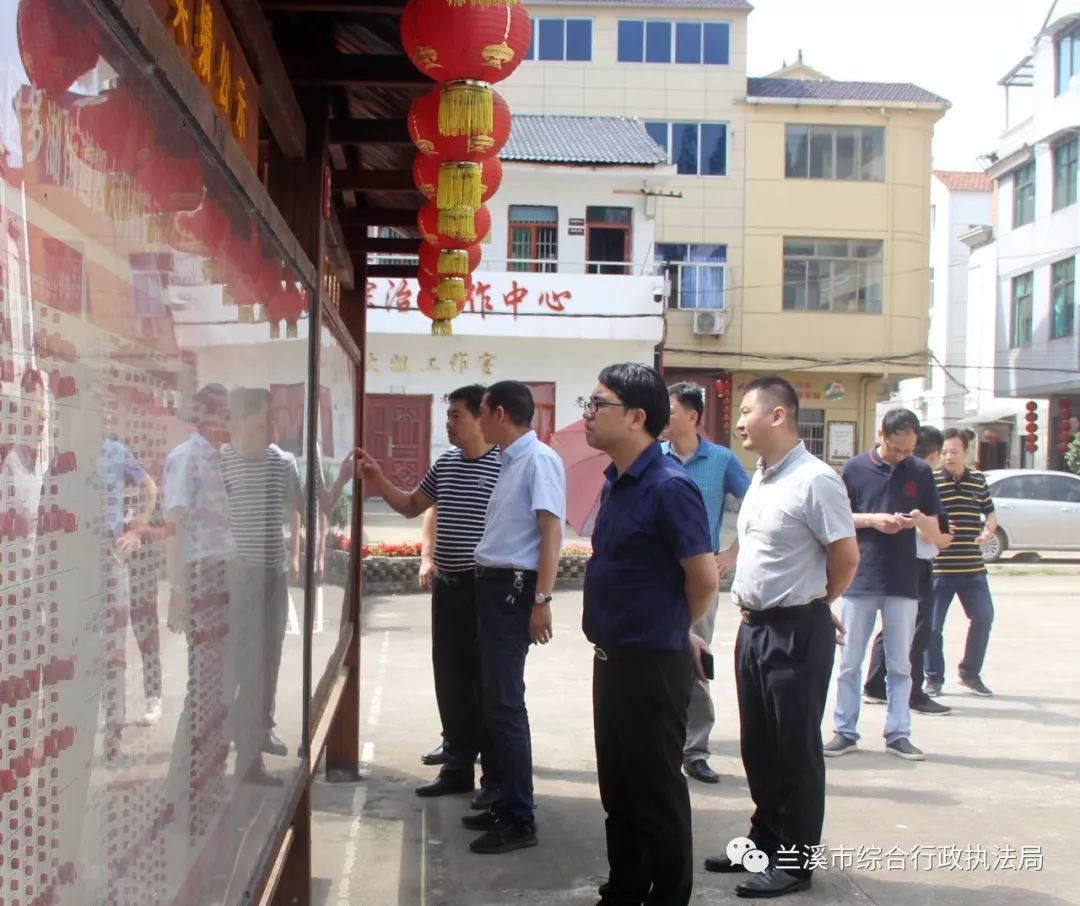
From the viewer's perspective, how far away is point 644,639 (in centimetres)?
337

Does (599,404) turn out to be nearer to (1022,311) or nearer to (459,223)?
(459,223)

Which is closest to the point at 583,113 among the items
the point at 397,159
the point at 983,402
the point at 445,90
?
the point at 983,402

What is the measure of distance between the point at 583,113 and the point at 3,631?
84.4 feet

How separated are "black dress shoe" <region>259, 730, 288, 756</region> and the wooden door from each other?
18.4m

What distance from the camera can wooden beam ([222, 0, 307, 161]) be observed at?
253 centimetres

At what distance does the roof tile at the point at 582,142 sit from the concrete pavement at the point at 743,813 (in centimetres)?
1500

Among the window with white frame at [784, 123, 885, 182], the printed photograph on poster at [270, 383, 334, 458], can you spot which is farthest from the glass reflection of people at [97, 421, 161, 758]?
the window with white frame at [784, 123, 885, 182]

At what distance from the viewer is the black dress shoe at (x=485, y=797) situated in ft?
15.3

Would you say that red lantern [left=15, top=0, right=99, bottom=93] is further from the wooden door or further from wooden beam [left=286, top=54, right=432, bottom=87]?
the wooden door

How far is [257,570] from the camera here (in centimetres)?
239

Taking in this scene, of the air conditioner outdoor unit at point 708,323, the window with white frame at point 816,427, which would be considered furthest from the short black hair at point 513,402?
the window with white frame at point 816,427

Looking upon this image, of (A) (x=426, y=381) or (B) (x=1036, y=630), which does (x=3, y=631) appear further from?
(A) (x=426, y=381)

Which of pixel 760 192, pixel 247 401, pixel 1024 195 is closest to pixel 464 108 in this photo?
pixel 247 401

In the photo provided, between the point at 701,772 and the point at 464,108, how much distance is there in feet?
10.9
